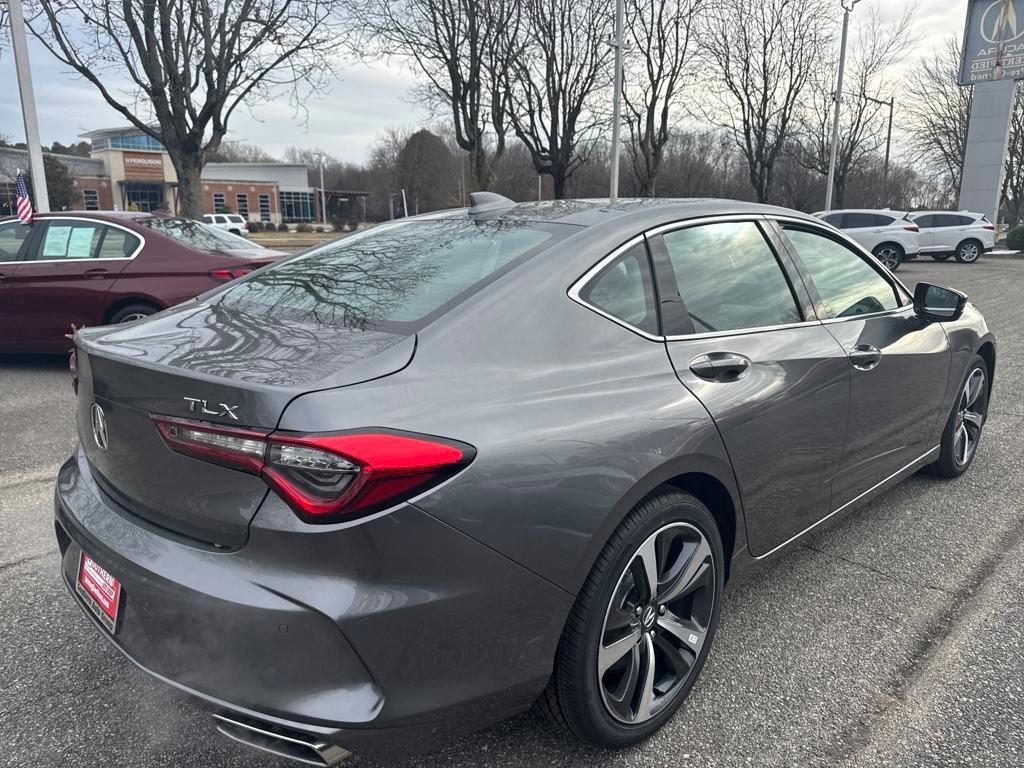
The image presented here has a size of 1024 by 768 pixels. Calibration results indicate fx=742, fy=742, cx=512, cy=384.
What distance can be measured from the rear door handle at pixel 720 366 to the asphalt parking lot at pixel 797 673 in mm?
870

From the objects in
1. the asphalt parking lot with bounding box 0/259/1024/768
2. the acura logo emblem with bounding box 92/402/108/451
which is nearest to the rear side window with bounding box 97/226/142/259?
the asphalt parking lot with bounding box 0/259/1024/768

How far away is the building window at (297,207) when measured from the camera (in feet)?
272

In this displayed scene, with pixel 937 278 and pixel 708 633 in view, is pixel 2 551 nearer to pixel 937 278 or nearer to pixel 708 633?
pixel 708 633

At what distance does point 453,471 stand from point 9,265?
6.89 metres

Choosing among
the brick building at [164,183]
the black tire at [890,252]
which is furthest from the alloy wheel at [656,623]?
the brick building at [164,183]

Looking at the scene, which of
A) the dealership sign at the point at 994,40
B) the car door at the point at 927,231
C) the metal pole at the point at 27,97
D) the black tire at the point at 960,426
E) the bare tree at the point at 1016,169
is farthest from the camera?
the bare tree at the point at 1016,169

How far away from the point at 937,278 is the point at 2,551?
19027 mm

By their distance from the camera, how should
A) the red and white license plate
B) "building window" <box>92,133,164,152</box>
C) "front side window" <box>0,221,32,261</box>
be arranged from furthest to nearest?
1. "building window" <box>92,133,164,152</box>
2. "front side window" <box>0,221,32,261</box>
3. the red and white license plate

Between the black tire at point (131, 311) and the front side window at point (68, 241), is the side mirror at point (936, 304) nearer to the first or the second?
the black tire at point (131, 311)

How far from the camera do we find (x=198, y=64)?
46.7 feet

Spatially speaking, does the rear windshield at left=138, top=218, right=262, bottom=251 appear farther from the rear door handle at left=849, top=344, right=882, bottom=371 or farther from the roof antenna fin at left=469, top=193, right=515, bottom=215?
the rear door handle at left=849, top=344, right=882, bottom=371

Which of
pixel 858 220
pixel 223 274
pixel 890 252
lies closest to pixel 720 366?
pixel 223 274

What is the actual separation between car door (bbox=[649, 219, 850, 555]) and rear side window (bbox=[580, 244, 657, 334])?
62mm

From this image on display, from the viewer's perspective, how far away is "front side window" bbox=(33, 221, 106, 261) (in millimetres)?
6844
